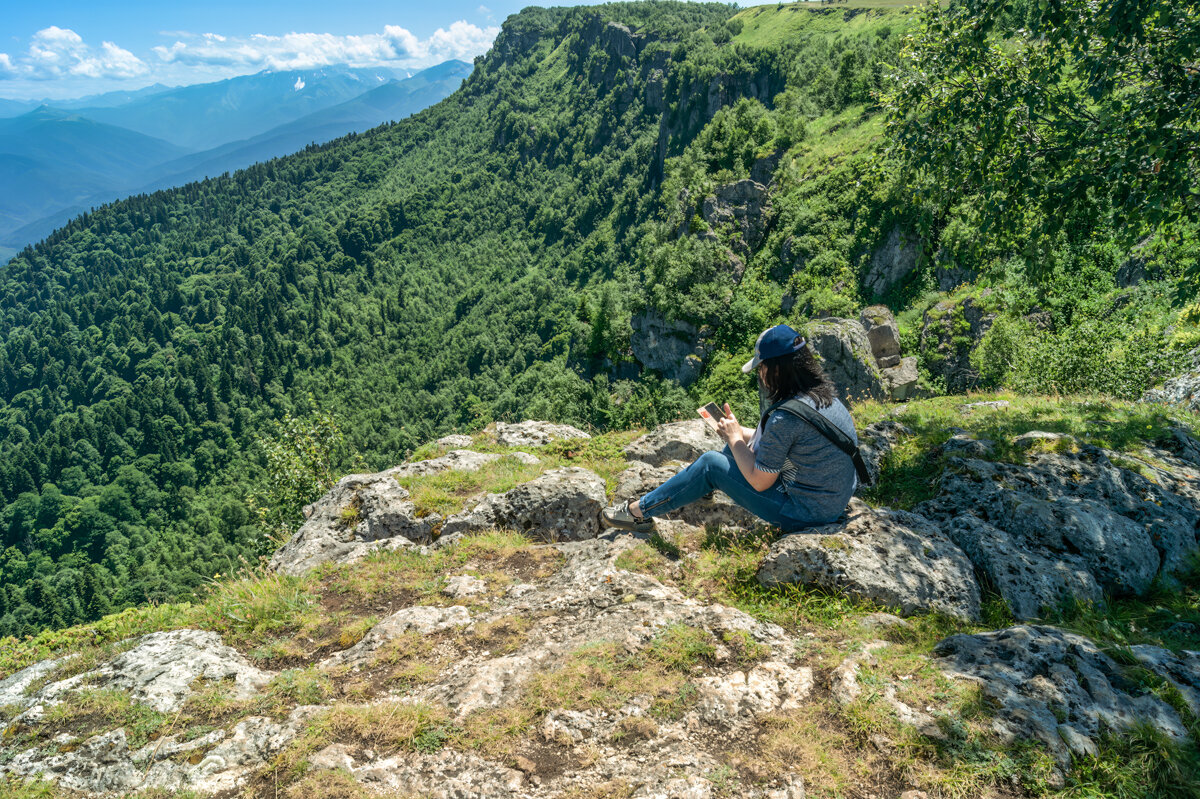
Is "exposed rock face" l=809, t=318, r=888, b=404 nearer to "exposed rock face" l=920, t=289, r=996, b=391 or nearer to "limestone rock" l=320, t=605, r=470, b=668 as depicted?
"exposed rock face" l=920, t=289, r=996, b=391

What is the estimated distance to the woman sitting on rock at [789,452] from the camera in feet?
19.3

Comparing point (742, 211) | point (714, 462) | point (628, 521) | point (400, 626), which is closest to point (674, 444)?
point (628, 521)

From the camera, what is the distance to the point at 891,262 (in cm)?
2994

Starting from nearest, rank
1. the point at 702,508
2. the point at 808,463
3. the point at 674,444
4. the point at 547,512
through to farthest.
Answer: the point at 808,463 → the point at 702,508 → the point at 547,512 → the point at 674,444

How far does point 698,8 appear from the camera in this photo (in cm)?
18600

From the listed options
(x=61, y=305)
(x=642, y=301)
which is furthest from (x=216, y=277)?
(x=642, y=301)

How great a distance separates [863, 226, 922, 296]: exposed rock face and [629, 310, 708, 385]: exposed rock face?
1180cm

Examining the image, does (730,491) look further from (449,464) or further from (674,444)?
(449,464)

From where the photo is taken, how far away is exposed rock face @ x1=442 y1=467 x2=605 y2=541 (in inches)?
372

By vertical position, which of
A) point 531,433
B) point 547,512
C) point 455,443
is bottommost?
point 455,443

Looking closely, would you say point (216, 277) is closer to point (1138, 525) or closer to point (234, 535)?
point (234, 535)

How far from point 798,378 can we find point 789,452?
790 millimetres

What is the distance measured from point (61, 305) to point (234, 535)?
16223 cm

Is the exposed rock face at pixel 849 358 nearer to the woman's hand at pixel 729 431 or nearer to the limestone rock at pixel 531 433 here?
the limestone rock at pixel 531 433
